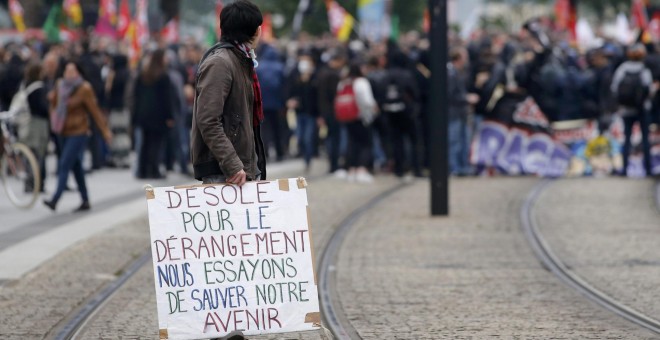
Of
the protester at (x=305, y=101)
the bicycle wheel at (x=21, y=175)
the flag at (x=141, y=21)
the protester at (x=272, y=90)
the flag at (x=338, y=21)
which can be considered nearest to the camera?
the bicycle wheel at (x=21, y=175)

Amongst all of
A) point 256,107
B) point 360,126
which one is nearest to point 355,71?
point 360,126

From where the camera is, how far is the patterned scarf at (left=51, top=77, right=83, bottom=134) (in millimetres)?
16438

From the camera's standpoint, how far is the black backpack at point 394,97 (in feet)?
70.9

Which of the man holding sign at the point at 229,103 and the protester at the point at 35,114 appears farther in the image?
the protester at the point at 35,114

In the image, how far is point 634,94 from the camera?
70.4ft

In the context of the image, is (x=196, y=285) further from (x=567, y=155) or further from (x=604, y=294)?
(x=567, y=155)

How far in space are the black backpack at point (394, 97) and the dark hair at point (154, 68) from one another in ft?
10.2

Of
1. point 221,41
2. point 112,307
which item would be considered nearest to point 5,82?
point 112,307

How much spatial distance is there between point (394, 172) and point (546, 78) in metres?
2.61

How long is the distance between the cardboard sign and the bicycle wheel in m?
9.77

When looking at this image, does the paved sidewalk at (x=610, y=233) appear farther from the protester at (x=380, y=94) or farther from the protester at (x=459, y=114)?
the protester at (x=380, y=94)

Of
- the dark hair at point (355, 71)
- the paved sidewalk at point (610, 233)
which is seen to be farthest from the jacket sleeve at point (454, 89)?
the paved sidewalk at point (610, 233)

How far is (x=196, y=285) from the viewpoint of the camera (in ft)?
24.4

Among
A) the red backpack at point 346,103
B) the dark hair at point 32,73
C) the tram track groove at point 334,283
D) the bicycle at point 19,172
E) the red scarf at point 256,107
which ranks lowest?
the tram track groove at point 334,283
